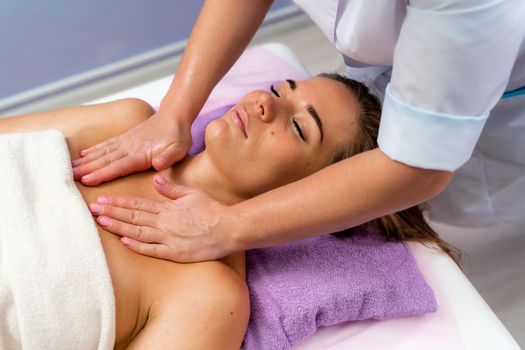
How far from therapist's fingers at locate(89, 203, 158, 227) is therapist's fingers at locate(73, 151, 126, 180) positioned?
0.11 meters

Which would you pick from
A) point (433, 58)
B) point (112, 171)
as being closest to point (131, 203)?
point (112, 171)

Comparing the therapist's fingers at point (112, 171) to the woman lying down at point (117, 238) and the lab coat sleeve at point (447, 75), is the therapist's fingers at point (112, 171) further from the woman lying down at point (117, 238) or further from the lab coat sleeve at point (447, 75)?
the lab coat sleeve at point (447, 75)

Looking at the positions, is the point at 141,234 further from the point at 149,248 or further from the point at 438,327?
the point at 438,327

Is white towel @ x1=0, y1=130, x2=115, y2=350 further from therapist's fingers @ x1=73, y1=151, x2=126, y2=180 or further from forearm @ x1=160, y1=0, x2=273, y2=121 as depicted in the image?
forearm @ x1=160, y1=0, x2=273, y2=121

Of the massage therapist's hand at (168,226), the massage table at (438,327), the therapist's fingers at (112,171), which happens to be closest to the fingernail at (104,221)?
the massage therapist's hand at (168,226)

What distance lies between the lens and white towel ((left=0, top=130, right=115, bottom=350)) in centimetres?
110

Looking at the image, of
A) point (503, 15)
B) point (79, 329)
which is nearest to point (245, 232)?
point (79, 329)

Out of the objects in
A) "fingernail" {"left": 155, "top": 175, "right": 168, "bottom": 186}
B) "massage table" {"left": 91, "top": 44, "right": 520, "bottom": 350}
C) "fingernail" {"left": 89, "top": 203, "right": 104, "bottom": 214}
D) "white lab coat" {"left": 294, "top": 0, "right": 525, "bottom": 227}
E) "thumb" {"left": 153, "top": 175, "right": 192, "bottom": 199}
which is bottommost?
"massage table" {"left": 91, "top": 44, "right": 520, "bottom": 350}

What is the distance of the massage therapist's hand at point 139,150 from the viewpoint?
1345 millimetres

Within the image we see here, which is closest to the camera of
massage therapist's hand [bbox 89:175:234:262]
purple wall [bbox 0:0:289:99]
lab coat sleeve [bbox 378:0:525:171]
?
lab coat sleeve [bbox 378:0:525:171]

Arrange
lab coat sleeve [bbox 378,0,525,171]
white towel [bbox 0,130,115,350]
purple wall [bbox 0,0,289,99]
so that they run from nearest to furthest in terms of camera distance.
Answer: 1. lab coat sleeve [bbox 378,0,525,171]
2. white towel [bbox 0,130,115,350]
3. purple wall [bbox 0,0,289,99]

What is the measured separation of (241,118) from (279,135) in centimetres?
9

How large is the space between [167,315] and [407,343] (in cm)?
52

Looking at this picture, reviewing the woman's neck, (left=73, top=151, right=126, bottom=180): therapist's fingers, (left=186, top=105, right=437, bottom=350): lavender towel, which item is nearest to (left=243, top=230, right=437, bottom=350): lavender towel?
(left=186, top=105, right=437, bottom=350): lavender towel
